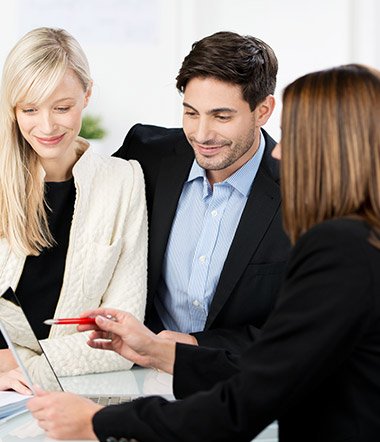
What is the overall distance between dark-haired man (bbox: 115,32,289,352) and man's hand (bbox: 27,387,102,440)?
2.64 ft

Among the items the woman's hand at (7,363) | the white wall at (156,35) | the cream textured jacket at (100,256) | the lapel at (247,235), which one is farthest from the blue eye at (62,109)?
the white wall at (156,35)

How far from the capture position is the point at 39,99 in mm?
2299

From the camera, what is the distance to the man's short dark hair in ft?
8.23

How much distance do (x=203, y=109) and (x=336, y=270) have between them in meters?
1.25

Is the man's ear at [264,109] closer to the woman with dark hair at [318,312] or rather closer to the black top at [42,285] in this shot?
the black top at [42,285]

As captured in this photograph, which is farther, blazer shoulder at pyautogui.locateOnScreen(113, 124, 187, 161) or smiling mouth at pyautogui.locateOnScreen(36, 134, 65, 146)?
blazer shoulder at pyautogui.locateOnScreen(113, 124, 187, 161)

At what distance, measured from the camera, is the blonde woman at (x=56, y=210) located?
232 centimetres

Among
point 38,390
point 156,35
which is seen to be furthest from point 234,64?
point 156,35

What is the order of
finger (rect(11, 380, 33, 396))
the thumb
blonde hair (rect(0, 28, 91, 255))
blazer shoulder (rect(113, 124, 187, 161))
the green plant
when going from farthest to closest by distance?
1. the green plant
2. blazer shoulder (rect(113, 124, 187, 161))
3. blonde hair (rect(0, 28, 91, 255))
4. finger (rect(11, 380, 33, 396))
5. the thumb

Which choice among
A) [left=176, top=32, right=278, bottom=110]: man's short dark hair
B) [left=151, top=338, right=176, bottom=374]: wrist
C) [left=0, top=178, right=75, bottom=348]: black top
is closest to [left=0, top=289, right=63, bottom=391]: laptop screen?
[left=151, top=338, right=176, bottom=374]: wrist

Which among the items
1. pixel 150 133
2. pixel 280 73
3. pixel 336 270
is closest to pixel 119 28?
pixel 280 73

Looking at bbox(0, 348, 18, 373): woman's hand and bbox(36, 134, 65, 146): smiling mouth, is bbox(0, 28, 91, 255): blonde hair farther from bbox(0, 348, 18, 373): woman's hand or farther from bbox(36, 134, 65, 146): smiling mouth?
bbox(0, 348, 18, 373): woman's hand

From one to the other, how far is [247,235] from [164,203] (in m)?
0.24

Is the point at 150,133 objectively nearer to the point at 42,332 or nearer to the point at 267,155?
the point at 267,155
